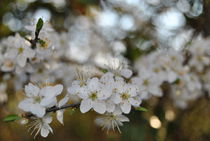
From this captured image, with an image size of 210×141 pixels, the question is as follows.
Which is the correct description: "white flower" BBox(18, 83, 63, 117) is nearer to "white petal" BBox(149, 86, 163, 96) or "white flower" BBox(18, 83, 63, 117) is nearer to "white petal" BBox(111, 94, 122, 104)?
"white petal" BBox(111, 94, 122, 104)

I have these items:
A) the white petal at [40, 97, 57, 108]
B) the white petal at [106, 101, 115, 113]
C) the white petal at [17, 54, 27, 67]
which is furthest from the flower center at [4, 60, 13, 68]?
the white petal at [106, 101, 115, 113]

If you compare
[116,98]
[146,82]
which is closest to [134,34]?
[146,82]

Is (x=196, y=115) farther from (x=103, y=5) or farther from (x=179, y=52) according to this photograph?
(x=103, y=5)

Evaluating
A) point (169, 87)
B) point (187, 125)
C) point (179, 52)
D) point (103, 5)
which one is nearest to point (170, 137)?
point (187, 125)

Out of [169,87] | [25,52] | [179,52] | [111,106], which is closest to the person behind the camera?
[111,106]

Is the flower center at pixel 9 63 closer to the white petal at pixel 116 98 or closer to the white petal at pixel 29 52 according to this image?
the white petal at pixel 29 52
